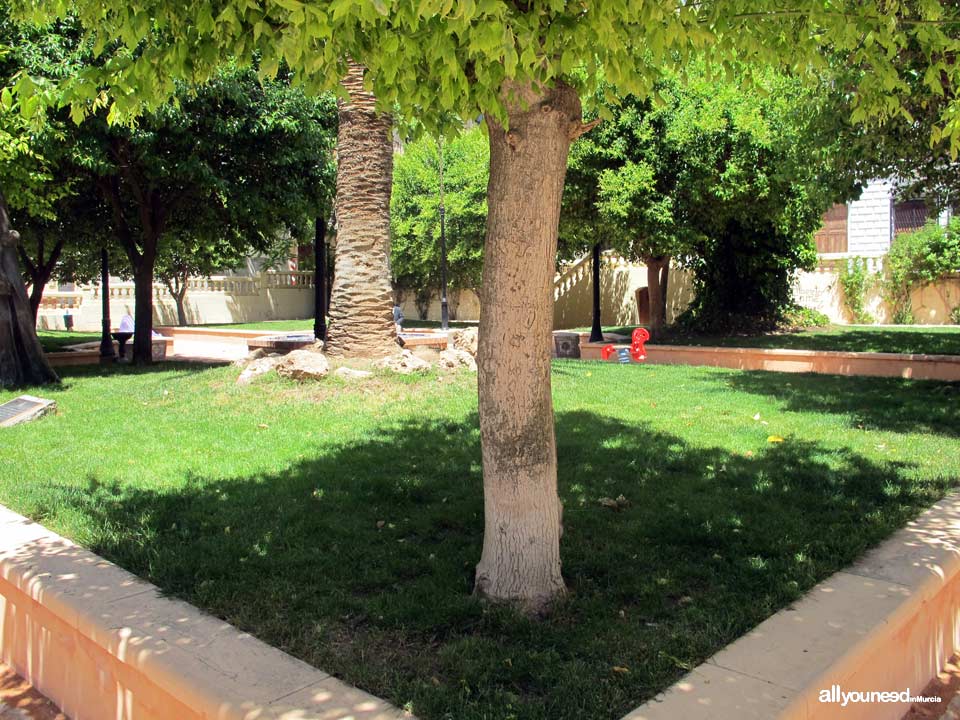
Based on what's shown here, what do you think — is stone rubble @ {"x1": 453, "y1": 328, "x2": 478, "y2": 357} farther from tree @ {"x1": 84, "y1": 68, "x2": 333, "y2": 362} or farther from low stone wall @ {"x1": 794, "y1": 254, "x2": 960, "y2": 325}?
low stone wall @ {"x1": 794, "y1": 254, "x2": 960, "y2": 325}

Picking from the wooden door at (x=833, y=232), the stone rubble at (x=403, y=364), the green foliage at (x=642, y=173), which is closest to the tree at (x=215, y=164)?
the stone rubble at (x=403, y=364)

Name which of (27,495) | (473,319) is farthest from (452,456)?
(473,319)

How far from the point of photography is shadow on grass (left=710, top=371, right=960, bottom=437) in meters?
8.72

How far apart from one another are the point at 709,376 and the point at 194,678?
35.5 ft

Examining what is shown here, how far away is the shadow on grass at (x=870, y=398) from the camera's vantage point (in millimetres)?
8719

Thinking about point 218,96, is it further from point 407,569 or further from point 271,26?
point 407,569

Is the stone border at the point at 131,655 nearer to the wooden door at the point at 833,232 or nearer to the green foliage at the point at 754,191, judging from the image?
the green foliage at the point at 754,191

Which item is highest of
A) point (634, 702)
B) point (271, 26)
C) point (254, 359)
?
point (271, 26)

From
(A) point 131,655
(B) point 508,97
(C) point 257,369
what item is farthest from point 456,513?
(C) point 257,369

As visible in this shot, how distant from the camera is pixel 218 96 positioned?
45.9 ft

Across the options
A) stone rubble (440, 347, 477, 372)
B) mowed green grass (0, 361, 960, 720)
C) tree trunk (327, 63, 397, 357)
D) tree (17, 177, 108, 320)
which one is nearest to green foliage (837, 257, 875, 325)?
mowed green grass (0, 361, 960, 720)

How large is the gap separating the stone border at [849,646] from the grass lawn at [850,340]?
11.2 meters

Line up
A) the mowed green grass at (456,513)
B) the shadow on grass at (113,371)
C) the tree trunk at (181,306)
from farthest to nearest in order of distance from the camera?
1. the tree trunk at (181,306)
2. the shadow on grass at (113,371)
3. the mowed green grass at (456,513)

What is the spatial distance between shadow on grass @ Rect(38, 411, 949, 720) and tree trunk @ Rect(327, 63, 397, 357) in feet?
11.0
